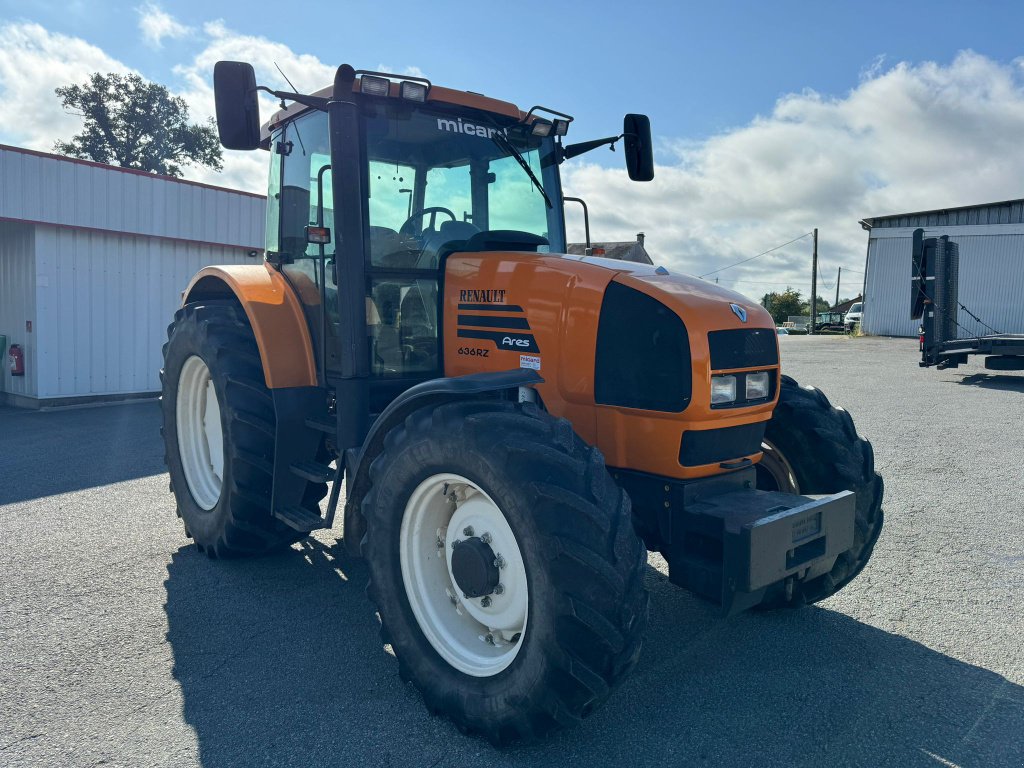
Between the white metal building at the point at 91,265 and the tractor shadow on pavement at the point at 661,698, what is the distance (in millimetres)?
8590

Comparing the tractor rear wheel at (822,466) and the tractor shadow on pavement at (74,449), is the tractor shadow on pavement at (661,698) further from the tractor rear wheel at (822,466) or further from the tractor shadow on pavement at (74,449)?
the tractor shadow on pavement at (74,449)

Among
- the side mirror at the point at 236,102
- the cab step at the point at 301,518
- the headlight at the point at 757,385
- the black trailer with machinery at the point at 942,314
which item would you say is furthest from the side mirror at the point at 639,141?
the black trailer with machinery at the point at 942,314

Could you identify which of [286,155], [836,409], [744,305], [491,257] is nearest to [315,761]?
[491,257]

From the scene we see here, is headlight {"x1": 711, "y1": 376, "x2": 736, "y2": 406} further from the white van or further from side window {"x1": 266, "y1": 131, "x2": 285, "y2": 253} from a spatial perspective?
the white van

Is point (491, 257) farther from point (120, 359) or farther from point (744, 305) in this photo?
point (120, 359)

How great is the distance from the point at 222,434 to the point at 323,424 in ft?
2.37

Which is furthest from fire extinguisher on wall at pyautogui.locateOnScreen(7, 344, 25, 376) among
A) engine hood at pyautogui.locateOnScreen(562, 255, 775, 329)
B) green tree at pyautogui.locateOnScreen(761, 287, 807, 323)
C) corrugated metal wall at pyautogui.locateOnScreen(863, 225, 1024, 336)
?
green tree at pyautogui.locateOnScreen(761, 287, 807, 323)

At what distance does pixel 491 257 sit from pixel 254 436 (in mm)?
1676

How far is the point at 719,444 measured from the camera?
310cm

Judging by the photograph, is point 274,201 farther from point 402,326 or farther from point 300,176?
point 402,326

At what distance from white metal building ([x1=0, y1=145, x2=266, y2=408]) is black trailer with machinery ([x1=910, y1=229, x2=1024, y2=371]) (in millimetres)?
12132

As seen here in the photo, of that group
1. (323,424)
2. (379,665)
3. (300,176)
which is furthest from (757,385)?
(300,176)

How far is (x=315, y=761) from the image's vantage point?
8.49 ft

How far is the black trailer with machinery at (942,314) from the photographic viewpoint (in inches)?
520
